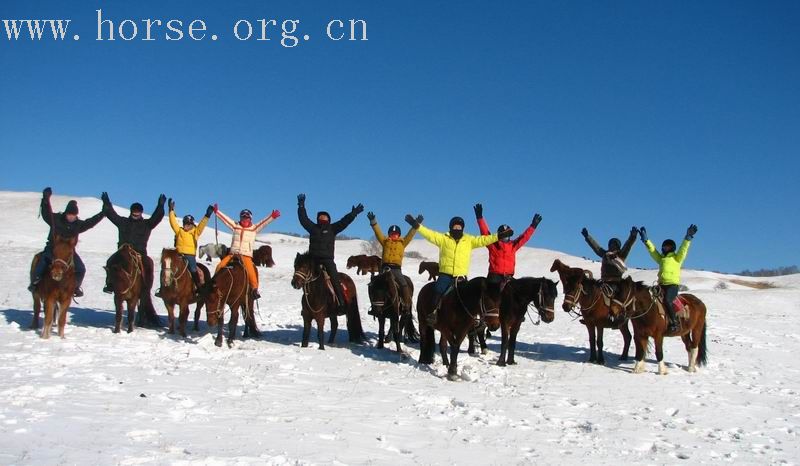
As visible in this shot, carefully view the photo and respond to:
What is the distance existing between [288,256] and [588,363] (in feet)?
109

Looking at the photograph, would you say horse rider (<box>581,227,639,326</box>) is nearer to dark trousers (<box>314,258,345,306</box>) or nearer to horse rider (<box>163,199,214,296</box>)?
dark trousers (<box>314,258,345,306</box>)

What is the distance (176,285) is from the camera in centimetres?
1346

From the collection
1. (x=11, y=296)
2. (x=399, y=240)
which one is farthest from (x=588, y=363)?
(x=11, y=296)

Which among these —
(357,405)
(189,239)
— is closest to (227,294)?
(189,239)

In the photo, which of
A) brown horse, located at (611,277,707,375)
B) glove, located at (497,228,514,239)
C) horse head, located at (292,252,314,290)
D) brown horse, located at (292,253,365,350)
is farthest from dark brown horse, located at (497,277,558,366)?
horse head, located at (292,252,314,290)

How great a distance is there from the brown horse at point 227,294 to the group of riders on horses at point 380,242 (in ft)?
0.73

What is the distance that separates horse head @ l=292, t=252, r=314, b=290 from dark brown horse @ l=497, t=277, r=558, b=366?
13.2ft

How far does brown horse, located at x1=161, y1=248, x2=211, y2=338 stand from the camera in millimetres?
13219

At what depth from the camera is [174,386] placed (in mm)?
8656

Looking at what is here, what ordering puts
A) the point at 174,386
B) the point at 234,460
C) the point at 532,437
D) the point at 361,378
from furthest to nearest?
the point at 361,378, the point at 174,386, the point at 532,437, the point at 234,460

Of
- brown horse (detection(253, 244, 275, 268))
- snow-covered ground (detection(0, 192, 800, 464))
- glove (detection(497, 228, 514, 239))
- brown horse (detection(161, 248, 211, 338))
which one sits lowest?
snow-covered ground (detection(0, 192, 800, 464))

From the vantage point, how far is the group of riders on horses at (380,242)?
38.3 feet

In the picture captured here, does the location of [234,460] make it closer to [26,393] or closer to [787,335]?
[26,393]

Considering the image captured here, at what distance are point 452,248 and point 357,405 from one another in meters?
4.10
